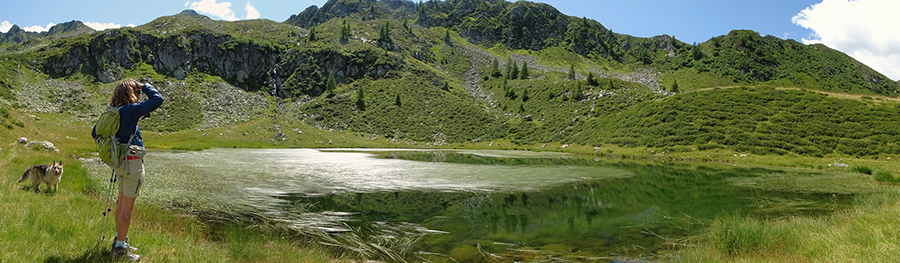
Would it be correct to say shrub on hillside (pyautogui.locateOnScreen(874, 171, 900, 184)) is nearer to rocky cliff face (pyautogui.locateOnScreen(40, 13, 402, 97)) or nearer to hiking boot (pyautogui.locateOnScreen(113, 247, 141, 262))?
hiking boot (pyautogui.locateOnScreen(113, 247, 141, 262))

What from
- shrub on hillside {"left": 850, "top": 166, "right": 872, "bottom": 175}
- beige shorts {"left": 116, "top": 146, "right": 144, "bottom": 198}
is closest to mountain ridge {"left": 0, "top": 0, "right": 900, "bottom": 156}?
shrub on hillside {"left": 850, "top": 166, "right": 872, "bottom": 175}

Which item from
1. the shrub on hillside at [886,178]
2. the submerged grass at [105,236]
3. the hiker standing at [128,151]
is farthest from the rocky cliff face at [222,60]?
the hiker standing at [128,151]

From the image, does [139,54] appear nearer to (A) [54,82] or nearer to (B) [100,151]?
(A) [54,82]

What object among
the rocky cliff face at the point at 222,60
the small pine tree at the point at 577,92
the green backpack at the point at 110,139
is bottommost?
the green backpack at the point at 110,139

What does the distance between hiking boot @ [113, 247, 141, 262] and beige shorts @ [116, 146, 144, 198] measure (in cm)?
86

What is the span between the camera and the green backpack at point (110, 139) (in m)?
5.61

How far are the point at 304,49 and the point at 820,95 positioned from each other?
13444 cm

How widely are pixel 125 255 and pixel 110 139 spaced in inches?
73.9

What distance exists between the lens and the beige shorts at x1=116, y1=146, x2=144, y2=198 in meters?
5.73

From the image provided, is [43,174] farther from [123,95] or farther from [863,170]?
[863,170]

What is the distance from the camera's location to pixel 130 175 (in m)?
5.77

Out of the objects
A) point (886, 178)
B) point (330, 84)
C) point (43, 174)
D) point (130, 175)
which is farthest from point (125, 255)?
point (330, 84)

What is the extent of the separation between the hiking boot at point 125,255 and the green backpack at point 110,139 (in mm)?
1323

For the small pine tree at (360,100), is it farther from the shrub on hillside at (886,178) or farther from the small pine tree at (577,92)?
the shrub on hillside at (886,178)
